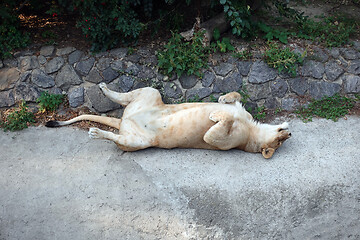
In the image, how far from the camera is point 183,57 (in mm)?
5246

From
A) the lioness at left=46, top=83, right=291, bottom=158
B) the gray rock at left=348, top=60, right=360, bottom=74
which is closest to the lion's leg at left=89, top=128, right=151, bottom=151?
the lioness at left=46, top=83, right=291, bottom=158

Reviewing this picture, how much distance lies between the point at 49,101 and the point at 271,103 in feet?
10.7

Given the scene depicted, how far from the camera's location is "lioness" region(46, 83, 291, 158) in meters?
4.30

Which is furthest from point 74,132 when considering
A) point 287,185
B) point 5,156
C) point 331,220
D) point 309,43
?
point 309,43

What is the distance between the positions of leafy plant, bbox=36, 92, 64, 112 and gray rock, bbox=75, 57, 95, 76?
478 mm

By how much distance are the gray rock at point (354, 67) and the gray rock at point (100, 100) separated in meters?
3.49

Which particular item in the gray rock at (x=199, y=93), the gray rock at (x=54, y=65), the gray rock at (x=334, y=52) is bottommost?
the gray rock at (x=199, y=93)

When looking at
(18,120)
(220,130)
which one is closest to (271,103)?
(220,130)

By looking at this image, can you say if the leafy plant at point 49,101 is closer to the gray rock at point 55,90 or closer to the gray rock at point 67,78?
Answer: the gray rock at point 55,90

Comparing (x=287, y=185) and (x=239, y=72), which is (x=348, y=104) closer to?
(x=239, y=72)

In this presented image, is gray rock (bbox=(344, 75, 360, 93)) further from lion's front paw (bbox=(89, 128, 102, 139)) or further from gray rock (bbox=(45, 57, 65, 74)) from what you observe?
gray rock (bbox=(45, 57, 65, 74))

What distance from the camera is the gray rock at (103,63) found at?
549 centimetres

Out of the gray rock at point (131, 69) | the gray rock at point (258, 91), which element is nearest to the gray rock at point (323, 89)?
the gray rock at point (258, 91)

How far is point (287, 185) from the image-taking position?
4.07 meters
